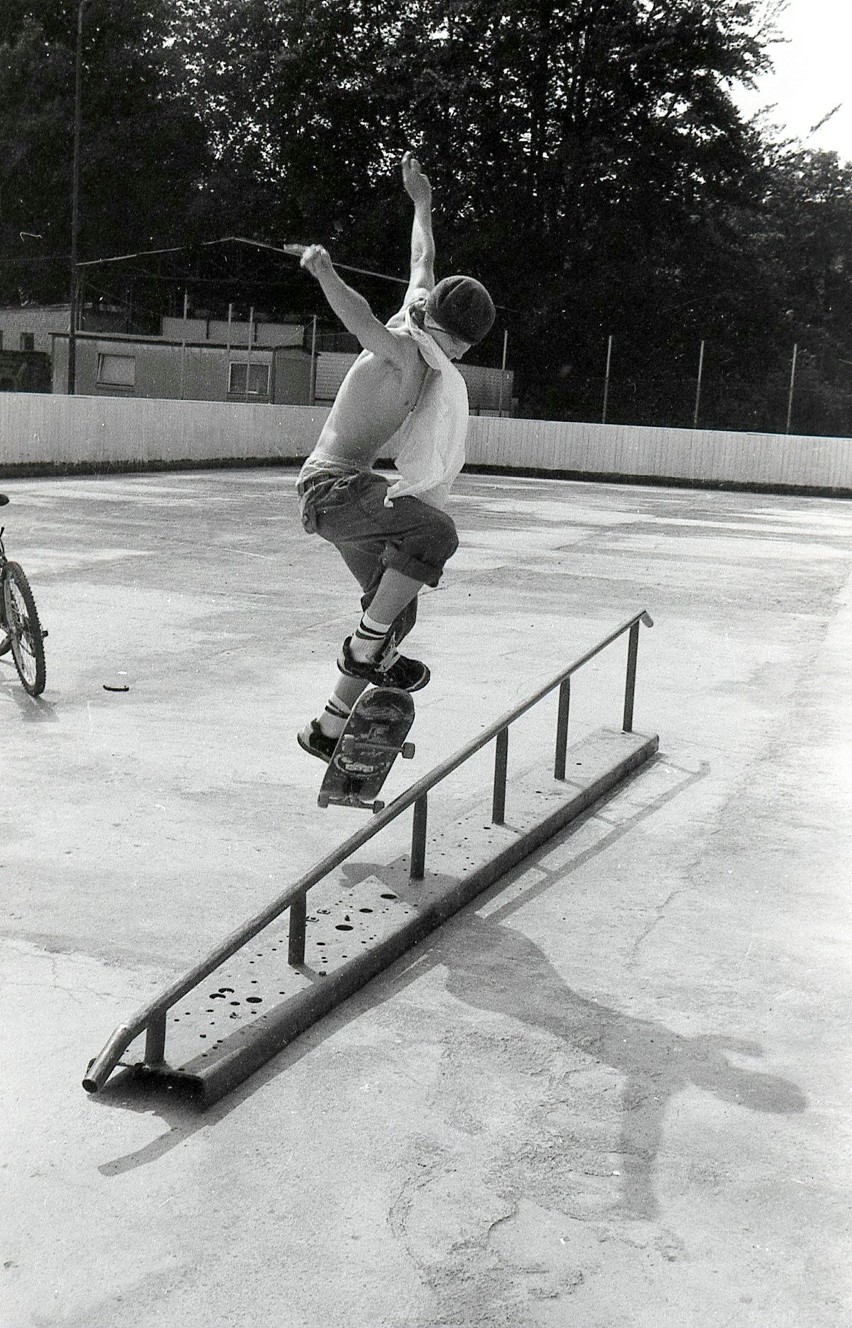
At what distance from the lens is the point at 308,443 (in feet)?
116

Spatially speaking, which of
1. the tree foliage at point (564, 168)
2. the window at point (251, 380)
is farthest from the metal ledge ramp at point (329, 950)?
the tree foliage at point (564, 168)

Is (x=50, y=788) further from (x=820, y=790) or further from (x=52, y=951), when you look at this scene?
(x=820, y=790)

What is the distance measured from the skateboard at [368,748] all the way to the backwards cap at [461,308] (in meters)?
1.25

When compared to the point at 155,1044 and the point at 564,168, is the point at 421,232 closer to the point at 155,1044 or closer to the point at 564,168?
the point at 155,1044

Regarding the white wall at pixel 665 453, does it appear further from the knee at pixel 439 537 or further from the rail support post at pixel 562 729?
the knee at pixel 439 537

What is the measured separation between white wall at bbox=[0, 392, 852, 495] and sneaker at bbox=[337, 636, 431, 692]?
1975 cm

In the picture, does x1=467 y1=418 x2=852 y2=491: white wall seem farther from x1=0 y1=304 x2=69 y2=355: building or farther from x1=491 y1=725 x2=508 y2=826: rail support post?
x1=491 y1=725 x2=508 y2=826: rail support post

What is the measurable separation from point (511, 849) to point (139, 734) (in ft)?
8.44

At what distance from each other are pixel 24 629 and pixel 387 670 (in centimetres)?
358

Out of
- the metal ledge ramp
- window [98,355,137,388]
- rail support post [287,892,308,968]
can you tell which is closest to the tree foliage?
window [98,355,137,388]

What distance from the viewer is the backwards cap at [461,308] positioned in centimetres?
489

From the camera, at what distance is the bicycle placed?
26.8 feet

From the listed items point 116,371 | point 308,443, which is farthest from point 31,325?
point 308,443

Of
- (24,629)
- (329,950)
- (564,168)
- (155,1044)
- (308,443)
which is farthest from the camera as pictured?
(564,168)
